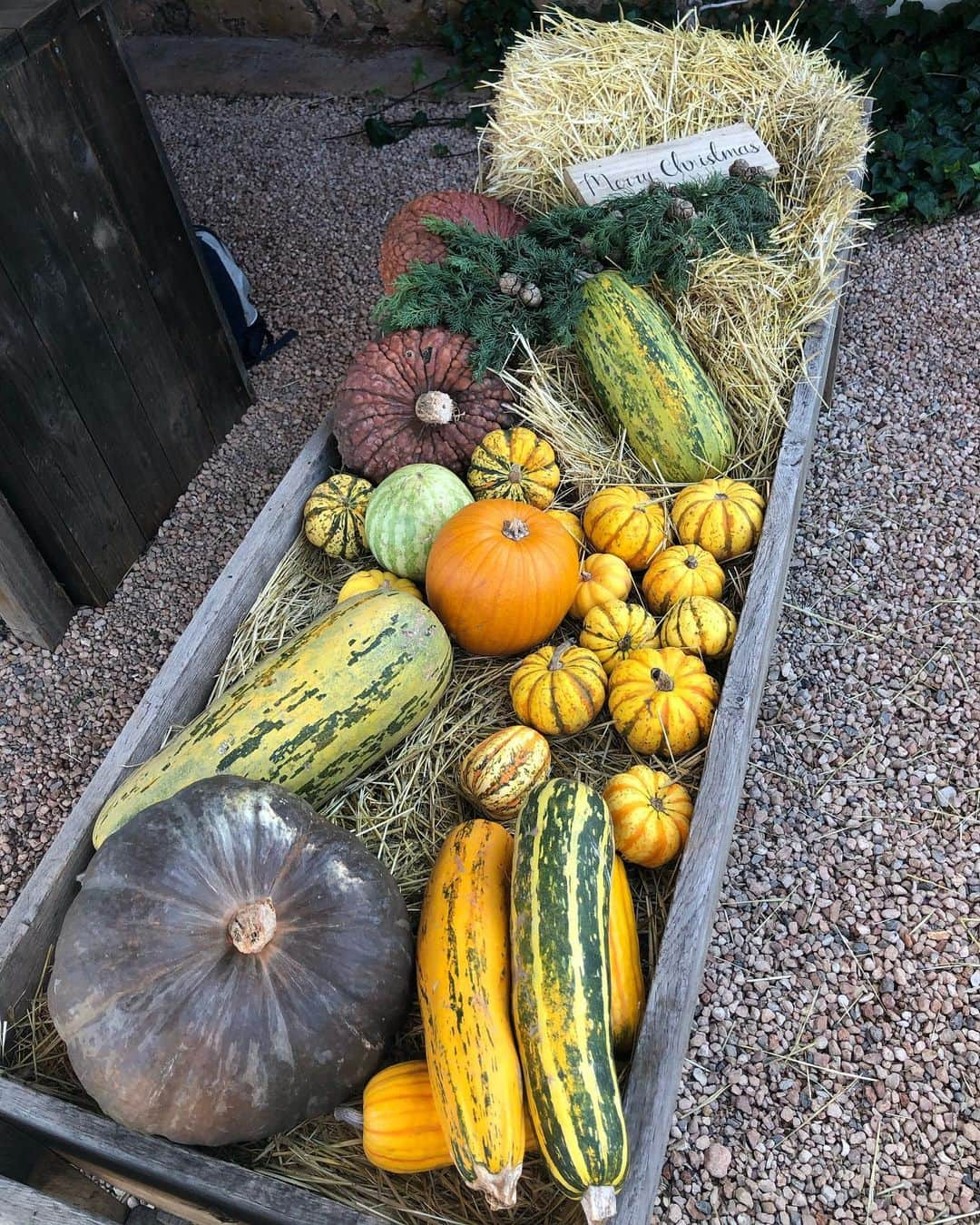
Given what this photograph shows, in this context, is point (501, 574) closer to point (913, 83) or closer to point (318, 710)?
point (318, 710)

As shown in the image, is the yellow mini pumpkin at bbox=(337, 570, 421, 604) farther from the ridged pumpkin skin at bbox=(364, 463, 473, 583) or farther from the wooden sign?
the wooden sign

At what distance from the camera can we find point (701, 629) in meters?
2.44

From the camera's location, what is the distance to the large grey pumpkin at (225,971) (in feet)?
5.18

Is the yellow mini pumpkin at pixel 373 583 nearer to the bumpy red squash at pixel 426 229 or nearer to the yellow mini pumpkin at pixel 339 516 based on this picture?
the yellow mini pumpkin at pixel 339 516

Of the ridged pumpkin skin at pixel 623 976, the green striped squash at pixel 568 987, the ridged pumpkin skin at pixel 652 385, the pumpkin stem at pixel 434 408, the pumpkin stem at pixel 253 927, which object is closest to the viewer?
the green striped squash at pixel 568 987

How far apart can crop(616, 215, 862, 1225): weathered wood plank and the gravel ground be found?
1.78ft

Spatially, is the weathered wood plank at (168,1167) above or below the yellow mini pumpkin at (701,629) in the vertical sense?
above

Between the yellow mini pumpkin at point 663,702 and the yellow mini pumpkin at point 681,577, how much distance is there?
0.26 metres

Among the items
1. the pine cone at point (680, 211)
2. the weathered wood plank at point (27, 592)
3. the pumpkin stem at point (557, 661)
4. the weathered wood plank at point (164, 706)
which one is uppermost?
the pine cone at point (680, 211)

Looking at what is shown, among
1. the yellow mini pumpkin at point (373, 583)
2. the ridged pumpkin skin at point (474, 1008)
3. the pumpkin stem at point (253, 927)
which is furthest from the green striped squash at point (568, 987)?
the yellow mini pumpkin at point (373, 583)

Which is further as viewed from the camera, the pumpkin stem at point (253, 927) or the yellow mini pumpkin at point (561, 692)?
the yellow mini pumpkin at point (561, 692)

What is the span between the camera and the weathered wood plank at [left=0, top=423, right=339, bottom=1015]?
1.99m

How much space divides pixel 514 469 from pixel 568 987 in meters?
1.65

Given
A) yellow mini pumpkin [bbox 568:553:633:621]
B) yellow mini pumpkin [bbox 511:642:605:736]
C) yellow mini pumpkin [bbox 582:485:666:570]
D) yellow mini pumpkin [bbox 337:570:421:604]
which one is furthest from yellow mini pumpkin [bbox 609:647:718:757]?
yellow mini pumpkin [bbox 337:570:421:604]
